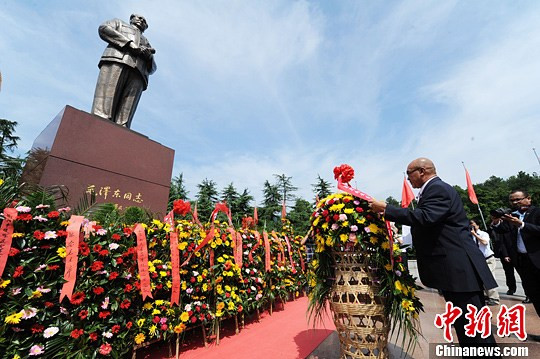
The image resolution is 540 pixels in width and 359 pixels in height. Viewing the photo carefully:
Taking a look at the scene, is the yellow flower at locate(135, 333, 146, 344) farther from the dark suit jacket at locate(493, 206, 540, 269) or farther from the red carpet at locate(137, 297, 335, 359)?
the dark suit jacket at locate(493, 206, 540, 269)

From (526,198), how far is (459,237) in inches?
105

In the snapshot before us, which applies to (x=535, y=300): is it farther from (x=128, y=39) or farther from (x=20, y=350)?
(x=128, y=39)

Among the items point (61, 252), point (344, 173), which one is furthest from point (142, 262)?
point (344, 173)

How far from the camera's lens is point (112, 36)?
550 centimetres

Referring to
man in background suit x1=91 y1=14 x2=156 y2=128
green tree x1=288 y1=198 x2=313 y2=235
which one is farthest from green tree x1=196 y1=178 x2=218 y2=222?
man in background suit x1=91 y1=14 x2=156 y2=128

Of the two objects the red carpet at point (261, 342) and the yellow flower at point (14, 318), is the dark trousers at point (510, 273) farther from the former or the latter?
the yellow flower at point (14, 318)

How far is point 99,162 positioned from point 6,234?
8.86 feet

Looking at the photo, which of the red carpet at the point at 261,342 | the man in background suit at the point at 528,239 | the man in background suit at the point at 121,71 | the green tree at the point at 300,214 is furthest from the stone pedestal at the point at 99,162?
the green tree at the point at 300,214

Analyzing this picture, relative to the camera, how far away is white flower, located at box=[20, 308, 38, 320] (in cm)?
163

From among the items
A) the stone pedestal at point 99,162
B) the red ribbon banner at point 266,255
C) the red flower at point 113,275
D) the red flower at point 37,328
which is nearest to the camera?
the red flower at point 37,328

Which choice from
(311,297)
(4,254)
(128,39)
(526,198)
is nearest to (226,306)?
(311,297)

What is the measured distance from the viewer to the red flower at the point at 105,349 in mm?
1963

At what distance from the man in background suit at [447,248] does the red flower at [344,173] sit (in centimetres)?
33

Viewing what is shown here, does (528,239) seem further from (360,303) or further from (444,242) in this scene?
(360,303)
